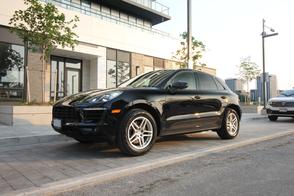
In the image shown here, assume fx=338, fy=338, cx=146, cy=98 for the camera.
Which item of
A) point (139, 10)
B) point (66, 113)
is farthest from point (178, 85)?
point (139, 10)

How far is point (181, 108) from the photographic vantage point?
22.4 ft

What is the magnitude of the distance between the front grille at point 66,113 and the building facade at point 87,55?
7.94 meters

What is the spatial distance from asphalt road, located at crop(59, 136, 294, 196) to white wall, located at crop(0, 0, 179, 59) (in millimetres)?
13361

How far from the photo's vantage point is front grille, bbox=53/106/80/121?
5797 mm

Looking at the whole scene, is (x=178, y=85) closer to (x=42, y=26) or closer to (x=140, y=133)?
(x=140, y=133)

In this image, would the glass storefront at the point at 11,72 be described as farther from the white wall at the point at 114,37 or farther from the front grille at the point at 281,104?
the front grille at the point at 281,104

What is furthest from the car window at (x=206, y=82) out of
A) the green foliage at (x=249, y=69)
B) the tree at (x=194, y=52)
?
the green foliage at (x=249, y=69)

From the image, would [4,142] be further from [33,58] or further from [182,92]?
[33,58]

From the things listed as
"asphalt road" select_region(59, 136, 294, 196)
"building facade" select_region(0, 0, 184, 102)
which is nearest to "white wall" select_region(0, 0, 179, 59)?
"building facade" select_region(0, 0, 184, 102)

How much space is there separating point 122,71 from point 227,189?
18295 mm

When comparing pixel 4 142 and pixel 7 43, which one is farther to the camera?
pixel 7 43

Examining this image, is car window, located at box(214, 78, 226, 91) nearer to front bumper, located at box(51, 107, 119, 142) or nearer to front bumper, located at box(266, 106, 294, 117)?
front bumper, located at box(51, 107, 119, 142)

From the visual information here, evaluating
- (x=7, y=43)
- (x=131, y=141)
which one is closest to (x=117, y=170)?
(x=131, y=141)

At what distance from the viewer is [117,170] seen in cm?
493
